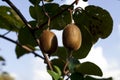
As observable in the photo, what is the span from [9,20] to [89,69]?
1.48 ft

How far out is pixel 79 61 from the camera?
5.57 ft

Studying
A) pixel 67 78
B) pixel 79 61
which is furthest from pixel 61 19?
pixel 67 78

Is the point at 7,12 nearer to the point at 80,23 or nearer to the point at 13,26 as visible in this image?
the point at 13,26

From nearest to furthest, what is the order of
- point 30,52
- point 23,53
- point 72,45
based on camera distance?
point 72,45
point 30,52
point 23,53

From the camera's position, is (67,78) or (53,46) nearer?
(53,46)

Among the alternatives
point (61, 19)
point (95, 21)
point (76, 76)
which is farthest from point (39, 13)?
point (76, 76)

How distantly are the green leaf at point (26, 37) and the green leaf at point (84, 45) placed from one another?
196mm

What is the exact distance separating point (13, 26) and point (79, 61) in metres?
0.35

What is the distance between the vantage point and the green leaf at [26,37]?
1.72 m

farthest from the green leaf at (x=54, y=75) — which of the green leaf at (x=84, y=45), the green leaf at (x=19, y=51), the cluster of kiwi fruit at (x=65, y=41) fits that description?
the green leaf at (x=19, y=51)

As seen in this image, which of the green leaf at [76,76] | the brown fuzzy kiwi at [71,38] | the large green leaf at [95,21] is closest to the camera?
the brown fuzzy kiwi at [71,38]

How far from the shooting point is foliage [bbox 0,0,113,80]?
5.28 ft

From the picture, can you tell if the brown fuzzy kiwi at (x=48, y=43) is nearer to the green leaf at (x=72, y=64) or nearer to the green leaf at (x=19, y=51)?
the green leaf at (x=72, y=64)

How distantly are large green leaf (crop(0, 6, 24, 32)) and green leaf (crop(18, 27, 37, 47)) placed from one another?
74 mm
